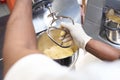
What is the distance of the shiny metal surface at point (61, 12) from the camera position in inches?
32.4

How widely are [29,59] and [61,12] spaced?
1.71 ft

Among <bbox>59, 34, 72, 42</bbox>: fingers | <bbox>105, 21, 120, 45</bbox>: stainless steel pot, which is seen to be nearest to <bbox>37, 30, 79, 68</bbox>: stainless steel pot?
<bbox>59, 34, 72, 42</bbox>: fingers

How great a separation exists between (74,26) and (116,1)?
0.57ft

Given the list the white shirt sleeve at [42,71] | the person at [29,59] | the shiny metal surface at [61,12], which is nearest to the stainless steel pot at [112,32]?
the shiny metal surface at [61,12]

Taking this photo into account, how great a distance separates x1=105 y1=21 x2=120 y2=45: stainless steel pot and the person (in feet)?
0.75

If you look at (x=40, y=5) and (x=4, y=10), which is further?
(x=4, y=10)

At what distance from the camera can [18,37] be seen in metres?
0.44

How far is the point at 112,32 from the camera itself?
81 centimetres

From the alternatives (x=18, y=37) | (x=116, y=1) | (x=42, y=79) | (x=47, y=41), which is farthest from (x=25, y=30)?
(x=116, y=1)

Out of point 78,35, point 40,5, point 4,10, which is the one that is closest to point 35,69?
point 78,35

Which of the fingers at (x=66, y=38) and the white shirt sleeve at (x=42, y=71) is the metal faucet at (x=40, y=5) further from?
the white shirt sleeve at (x=42, y=71)

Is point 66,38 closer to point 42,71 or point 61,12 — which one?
point 61,12

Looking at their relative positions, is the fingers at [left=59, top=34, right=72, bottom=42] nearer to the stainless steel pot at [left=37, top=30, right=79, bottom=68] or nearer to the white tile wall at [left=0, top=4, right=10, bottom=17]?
the stainless steel pot at [left=37, top=30, right=79, bottom=68]

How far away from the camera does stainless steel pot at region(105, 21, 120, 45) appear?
797 millimetres
